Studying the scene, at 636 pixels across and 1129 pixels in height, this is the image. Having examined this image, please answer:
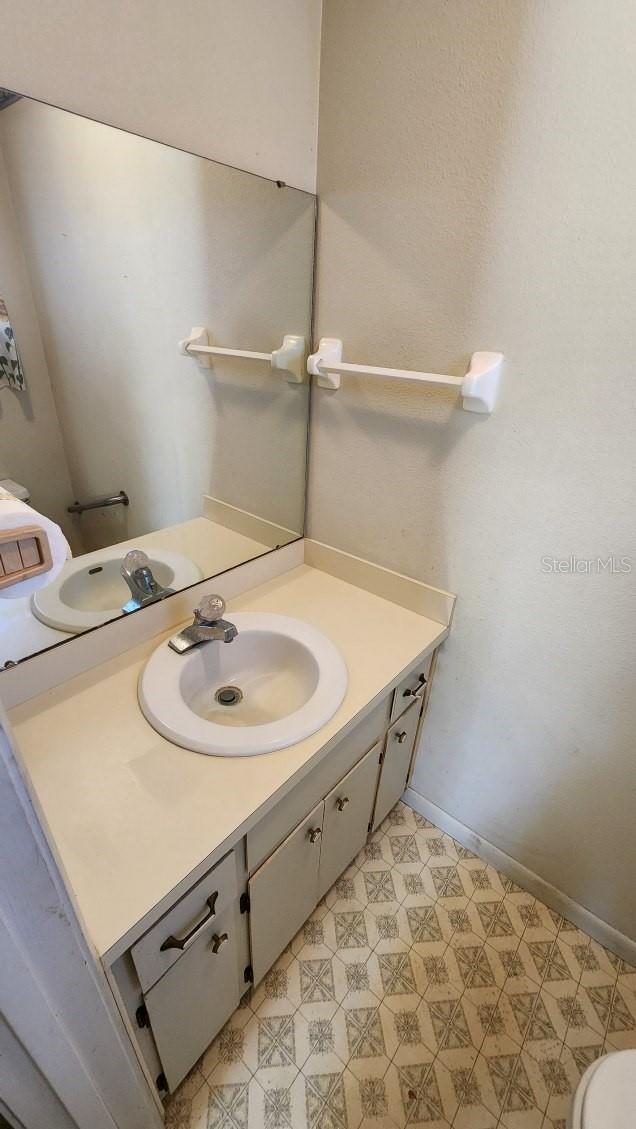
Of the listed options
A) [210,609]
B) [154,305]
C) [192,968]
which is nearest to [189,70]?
[154,305]

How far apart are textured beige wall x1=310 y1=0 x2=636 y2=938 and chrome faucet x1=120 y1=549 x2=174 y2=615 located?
549 millimetres

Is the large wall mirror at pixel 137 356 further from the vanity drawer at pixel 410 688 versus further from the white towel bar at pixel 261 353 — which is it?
the vanity drawer at pixel 410 688

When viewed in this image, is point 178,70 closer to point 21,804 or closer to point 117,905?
point 21,804

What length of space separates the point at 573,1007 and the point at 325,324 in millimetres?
1815

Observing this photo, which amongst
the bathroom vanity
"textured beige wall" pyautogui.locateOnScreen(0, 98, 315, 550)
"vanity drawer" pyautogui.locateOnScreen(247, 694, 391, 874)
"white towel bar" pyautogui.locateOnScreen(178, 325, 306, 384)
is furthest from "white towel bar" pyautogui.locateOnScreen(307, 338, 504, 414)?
"vanity drawer" pyautogui.locateOnScreen(247, 694, 391, 874)

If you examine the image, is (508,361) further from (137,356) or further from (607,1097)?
(607,1097)

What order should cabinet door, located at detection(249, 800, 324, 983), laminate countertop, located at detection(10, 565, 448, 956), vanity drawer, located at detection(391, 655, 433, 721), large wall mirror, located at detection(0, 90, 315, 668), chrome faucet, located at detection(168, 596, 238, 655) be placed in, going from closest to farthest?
laminate countertop, located at detection(10, 565, 448, 956) → large wall mirror, located at detection(0, 90, 315, 668) → cabinet door, located at detection(249, 800, 324, 983) → chrome faucet, located at detection(168, 596, 238, 655) → vanity drawer, located at detection(391, 655, 433, 721)

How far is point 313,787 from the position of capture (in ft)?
3.12

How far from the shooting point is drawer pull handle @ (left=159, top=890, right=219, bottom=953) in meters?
0.70

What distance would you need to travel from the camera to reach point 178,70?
2.69 feet

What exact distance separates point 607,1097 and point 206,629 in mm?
1047

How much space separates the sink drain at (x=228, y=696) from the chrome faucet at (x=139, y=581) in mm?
266

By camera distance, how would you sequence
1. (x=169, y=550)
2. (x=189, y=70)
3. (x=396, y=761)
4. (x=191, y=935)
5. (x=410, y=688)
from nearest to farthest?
(x=191, y=935) < (x=189, y=70) < (x=169, y=550) < (x=410, y=688) < (x=396, y=761)

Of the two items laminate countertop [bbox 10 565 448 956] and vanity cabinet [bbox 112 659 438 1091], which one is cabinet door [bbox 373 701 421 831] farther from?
laminate countertop [bbox 10 565 448 956]
